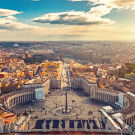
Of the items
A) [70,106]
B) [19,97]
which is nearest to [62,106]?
[70,106]

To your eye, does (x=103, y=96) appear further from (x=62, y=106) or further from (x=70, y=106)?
(x=62, y=106)

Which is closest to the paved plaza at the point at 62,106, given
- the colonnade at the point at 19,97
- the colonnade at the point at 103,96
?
the colonnade at the point at 103,96

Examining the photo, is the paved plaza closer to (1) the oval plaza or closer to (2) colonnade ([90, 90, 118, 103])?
(1) the oval plaza

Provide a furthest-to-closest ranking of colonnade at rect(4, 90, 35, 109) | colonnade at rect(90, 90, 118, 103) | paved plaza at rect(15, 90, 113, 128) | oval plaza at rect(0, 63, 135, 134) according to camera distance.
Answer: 1. colonnade at rect(90, 90, 118, 103)
2. colonnade at rect(4, 90, 35, 109)
3. paved plaza at rect(15, 90, 113, 128)
4. oval plaza at rect(0, 63, 135, 134)

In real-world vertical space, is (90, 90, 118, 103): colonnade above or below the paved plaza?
above

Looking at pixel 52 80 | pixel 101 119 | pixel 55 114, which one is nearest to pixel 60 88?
pixel 52 80

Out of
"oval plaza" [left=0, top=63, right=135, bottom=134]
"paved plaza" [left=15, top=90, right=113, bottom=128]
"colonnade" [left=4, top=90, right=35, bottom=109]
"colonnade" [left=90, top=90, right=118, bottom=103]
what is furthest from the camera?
"colonnade" [left=90, top=90, right=118, bottom=103]

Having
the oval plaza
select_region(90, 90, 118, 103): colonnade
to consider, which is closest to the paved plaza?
the oval plaza

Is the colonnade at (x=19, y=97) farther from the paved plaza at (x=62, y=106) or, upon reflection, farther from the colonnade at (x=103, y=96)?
the colonnade at (x=103, y=96)

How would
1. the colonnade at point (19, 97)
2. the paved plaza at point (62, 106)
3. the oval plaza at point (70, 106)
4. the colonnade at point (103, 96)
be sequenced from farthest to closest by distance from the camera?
the colonnade at point (103, 96) → the colonnade at point (19, 97) → the paved plaza at point (62, 106) → the oval plaza at point (70, 106)

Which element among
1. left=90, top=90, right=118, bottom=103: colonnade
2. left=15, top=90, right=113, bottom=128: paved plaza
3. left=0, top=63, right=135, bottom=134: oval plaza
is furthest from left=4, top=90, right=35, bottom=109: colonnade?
left=90, top=90, right=118, bottom=103: colonnade

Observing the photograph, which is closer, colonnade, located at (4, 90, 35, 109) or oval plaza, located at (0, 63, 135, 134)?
oval plaza, located at (0, 63, 135, 134)
